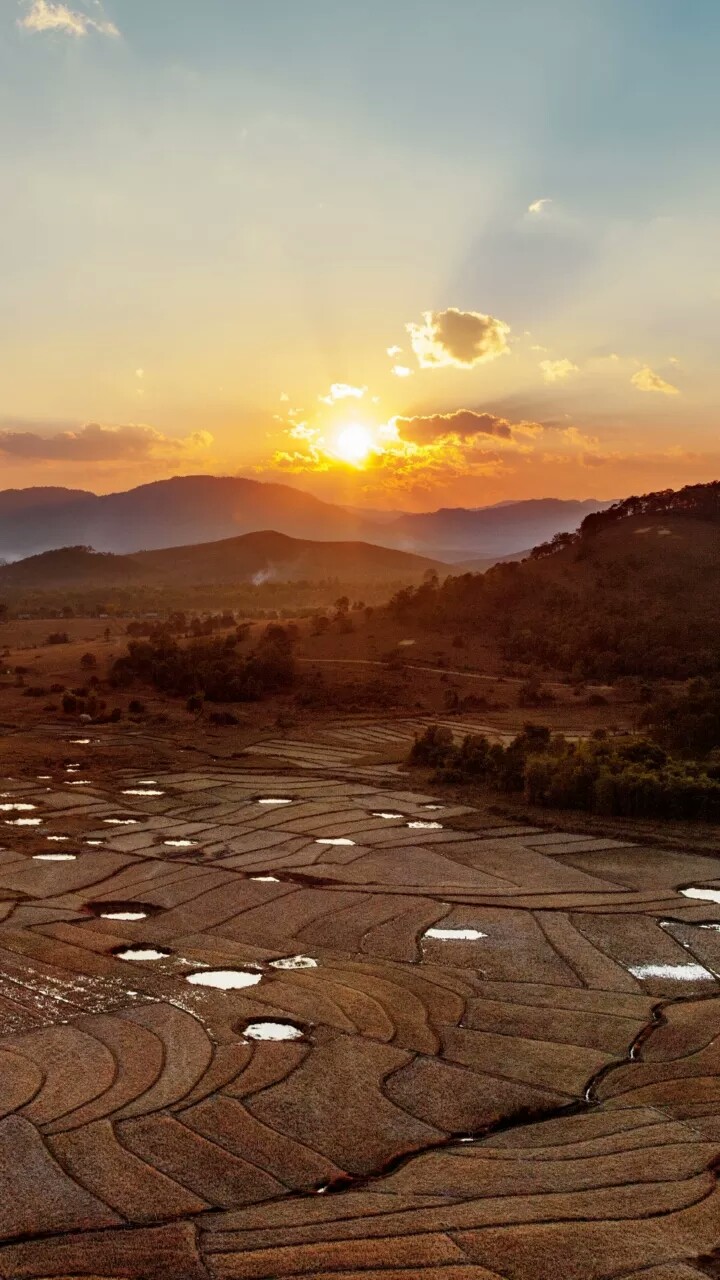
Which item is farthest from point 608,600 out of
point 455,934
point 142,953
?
point 142,953

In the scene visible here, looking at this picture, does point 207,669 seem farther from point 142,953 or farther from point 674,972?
point 674,972

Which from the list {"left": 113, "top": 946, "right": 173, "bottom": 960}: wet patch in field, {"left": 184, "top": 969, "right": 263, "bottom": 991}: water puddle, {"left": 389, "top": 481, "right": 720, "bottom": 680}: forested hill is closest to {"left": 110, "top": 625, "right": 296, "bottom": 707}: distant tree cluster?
{"left": 389, "top": 481, "right": 720, "bottom": 680}: forested hill

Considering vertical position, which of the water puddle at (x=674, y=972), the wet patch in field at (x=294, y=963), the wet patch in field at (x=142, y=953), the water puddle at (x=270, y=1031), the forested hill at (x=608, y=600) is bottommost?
the water puddle at (x=674, y=972)

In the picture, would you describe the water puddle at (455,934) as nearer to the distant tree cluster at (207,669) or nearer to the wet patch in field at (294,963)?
the wet patch in field at (294,963)

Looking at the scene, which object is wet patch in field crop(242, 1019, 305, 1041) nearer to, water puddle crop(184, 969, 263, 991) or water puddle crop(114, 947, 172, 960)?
water puddle crop(184, 969, 263, 991)

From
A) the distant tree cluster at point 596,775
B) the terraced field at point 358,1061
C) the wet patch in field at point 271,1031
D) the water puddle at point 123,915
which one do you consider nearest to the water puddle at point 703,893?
the terraced field at point 358,1061

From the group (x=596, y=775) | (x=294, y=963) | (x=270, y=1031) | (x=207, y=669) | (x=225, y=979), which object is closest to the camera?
(x=270, y=1031)

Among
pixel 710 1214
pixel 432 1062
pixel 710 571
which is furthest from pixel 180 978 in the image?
pixel 710 571
